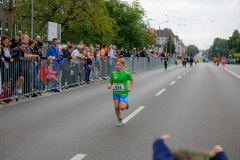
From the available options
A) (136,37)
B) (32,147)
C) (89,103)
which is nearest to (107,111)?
(89,103)

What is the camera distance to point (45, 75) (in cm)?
1246

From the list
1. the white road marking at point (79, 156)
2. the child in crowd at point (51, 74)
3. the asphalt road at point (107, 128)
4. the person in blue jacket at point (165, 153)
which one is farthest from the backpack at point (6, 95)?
the person in blue jacket at point (165, 153)

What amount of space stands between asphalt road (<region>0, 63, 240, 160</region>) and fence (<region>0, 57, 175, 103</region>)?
0.72m

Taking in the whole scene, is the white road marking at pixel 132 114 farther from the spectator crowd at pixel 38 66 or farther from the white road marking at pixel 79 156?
the spectator crowd at pixel 38 66

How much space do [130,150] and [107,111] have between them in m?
3.79

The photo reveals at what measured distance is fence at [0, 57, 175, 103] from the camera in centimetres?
1015

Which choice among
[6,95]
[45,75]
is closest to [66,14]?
[45,75]

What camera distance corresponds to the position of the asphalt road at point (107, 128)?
16.8ft

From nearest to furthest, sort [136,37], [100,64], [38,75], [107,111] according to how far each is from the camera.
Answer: [107,111], [38,75], [100,64], [136,37]

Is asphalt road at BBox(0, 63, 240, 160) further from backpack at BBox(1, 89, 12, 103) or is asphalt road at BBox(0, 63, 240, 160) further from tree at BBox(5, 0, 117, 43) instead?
tree at BBox(5, 0, 117, 43)

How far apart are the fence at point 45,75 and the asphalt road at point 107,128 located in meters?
0.72

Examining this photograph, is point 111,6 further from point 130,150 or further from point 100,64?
point 130,150

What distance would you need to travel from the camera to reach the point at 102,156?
15.8 ft

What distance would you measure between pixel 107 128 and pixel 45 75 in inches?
249
